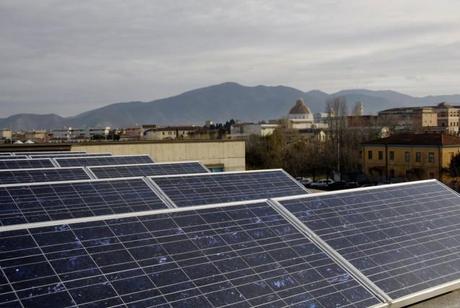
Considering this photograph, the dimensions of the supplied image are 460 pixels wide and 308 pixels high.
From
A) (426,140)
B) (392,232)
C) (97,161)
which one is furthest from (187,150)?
(426,140)

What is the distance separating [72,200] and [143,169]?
26.1 feet

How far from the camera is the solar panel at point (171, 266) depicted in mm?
6078

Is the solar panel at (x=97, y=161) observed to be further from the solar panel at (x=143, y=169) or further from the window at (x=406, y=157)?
the window at (x=406, y=157)

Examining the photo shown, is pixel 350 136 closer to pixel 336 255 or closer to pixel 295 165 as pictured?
pixel 295 165

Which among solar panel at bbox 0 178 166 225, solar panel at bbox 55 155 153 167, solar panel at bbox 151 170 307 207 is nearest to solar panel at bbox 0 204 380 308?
solar panel at bbox 0 178 166 225

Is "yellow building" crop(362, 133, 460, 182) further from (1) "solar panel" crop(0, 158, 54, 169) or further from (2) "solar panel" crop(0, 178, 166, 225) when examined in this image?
(2) "solar panel" crop(0, 178, 166, 225)

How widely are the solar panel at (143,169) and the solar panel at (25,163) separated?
386 centimetres

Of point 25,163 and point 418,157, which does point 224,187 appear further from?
point 418,157

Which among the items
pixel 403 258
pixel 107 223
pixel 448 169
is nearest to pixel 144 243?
pixel 107 223

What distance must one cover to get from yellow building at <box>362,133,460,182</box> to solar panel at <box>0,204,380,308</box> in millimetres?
46648

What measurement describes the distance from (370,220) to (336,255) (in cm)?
220

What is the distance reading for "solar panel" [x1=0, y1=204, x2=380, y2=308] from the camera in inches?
239

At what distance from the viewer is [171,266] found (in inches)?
276

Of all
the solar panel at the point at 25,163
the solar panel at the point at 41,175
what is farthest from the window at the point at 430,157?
the solar panel at the point at 41,175
